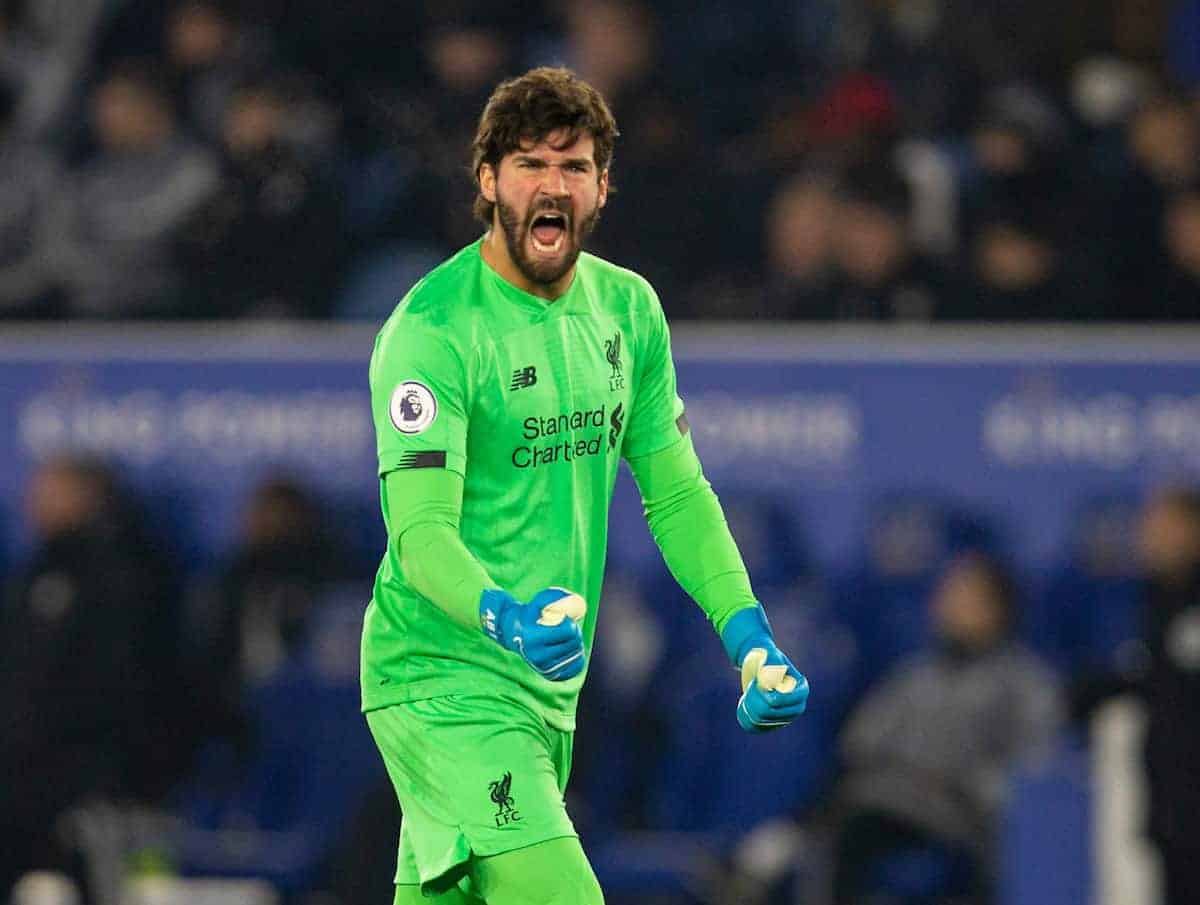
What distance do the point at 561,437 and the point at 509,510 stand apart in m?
0.18

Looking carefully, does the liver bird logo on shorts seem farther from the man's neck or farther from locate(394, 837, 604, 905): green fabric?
the man's neck

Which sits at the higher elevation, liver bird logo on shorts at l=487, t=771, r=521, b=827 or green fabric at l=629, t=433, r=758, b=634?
green fabric at l=629, t=433, r=758, b=634

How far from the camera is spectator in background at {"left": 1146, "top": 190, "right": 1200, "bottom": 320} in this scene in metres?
9.33

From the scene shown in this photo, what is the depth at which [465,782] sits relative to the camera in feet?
15.3

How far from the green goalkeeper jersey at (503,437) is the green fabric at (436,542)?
2.0 inches

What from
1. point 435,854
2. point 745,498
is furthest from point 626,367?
point 745,498

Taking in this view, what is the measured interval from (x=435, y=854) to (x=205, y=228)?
569 cm

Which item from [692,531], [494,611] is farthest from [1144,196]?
[494,611]

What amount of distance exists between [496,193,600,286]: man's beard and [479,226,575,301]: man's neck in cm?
2

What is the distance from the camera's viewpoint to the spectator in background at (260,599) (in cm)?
937

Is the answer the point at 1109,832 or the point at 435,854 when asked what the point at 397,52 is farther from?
the point at 435,854

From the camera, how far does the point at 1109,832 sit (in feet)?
29.7

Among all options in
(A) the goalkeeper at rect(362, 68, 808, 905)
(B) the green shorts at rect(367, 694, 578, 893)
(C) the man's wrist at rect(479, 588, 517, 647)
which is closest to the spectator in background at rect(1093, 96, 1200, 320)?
(A) the goalkeeper at rect(362, 68, 808, 905)

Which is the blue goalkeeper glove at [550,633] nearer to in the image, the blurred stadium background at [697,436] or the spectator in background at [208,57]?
the blurred stadium background at [697,436]
